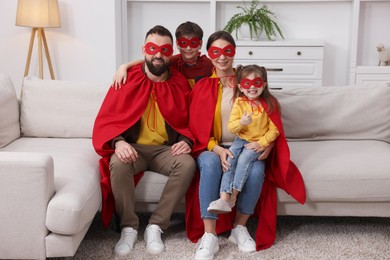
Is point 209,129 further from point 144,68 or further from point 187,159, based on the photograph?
point 144,68

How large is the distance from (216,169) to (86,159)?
2.07 ft

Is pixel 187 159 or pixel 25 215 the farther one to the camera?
pixel 187 159

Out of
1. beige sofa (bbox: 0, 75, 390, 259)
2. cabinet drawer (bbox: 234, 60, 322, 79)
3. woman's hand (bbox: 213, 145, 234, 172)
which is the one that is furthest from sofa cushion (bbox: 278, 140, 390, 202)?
cabinet drawer (bbox: 234, 60, 322, 79)

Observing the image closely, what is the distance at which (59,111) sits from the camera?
3.39 meters

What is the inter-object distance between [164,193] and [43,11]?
8.35 feet

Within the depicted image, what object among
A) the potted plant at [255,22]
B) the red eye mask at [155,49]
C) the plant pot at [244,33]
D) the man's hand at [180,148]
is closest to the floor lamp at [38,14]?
the potted plant at [255,22]

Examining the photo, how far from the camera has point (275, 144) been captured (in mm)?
2914

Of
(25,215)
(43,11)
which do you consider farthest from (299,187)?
(43,11)

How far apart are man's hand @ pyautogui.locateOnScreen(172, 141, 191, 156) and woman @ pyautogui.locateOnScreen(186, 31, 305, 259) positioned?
0.16ft

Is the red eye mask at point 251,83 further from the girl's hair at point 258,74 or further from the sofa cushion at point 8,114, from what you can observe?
the sofa cushion at point 8,114

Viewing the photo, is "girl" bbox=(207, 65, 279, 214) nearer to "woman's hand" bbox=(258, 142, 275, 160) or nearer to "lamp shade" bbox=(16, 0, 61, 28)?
"woman's hand" bbox=(258, 142, 275, 160)

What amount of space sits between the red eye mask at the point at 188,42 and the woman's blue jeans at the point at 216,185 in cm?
62

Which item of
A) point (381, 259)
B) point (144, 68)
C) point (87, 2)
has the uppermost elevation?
point (87, 2)

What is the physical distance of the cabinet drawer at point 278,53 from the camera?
533cm
